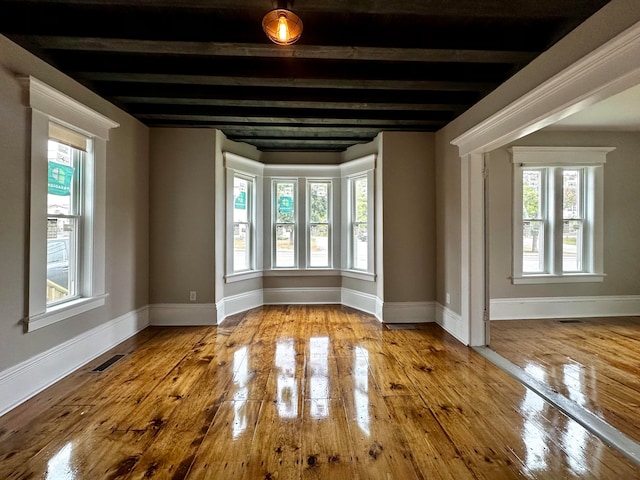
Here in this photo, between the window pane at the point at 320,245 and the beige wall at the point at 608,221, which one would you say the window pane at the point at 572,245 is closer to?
the beige wall at the point at 608,221

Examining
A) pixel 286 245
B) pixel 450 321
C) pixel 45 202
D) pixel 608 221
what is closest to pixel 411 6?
pixel 45 202

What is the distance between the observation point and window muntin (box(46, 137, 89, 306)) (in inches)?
117

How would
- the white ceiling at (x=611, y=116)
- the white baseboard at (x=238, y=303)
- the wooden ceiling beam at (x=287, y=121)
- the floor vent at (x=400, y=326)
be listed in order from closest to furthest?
the white ceiling at (x=611, y=116)
the wooden ceiling beam at (x=287, y=121)
the floor vent at (x=400, y=326)
the white baseboard at (x=238, y=303)

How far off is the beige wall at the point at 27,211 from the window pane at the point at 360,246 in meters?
3.16

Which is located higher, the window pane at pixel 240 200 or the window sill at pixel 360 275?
the window pane at pixel 240 200

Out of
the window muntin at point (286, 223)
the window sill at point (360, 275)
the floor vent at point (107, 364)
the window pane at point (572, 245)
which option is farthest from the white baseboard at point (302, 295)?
the window pane at point (572, 245)

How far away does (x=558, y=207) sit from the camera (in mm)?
5098

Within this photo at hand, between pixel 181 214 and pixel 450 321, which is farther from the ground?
pixel 181 214

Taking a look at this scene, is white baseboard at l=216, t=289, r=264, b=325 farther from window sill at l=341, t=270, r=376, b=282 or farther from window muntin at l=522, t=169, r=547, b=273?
window muntin at l=522, t=169, r=547, b=273

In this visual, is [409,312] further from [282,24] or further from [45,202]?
[45,202]

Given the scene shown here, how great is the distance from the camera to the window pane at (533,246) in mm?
5105

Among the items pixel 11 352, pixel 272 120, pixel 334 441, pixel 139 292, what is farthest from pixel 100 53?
pixel 334 441

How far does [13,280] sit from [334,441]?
2.50 m

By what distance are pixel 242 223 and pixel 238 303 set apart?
1253mm
